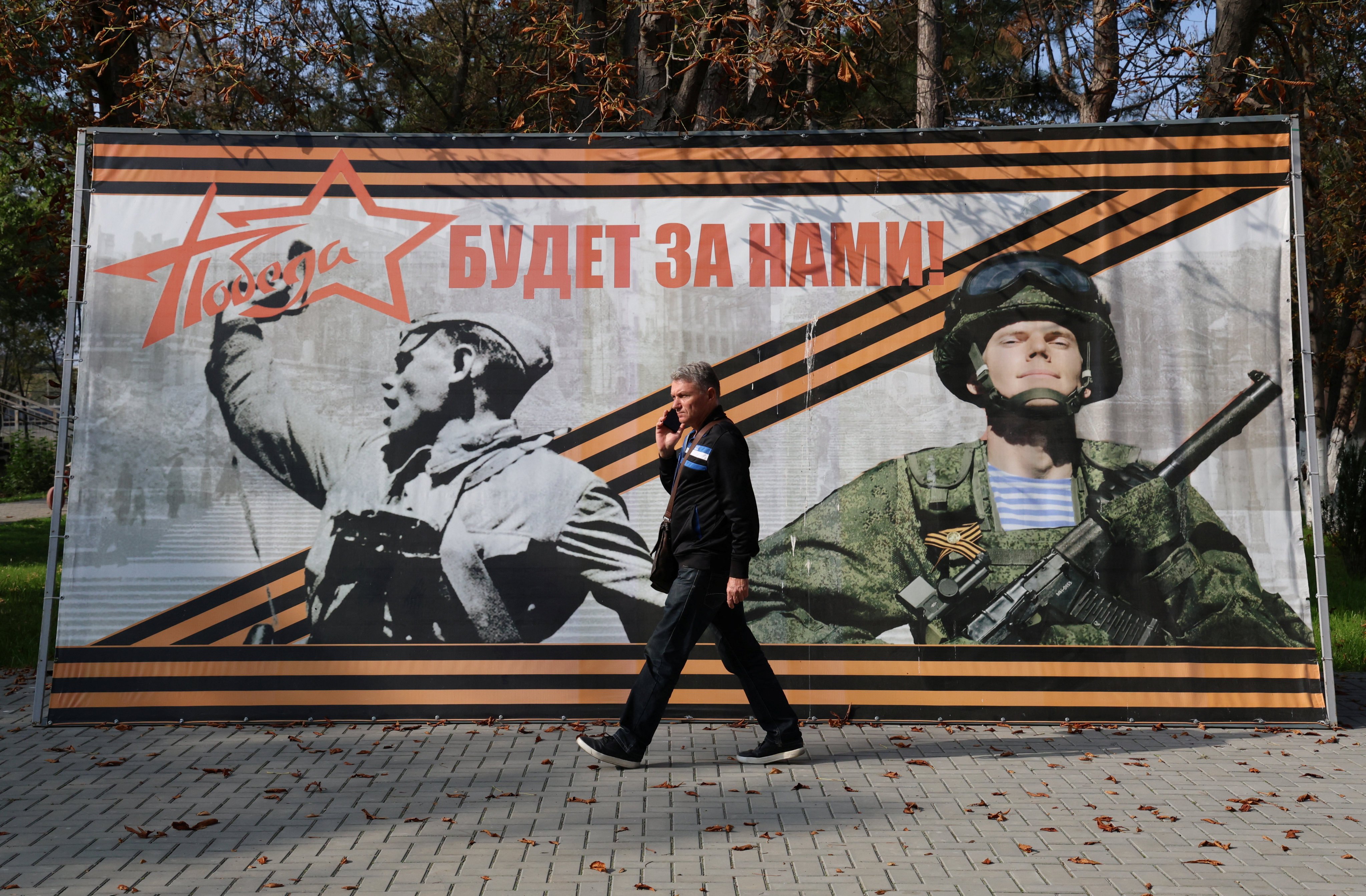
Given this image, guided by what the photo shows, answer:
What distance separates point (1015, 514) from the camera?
6234mm

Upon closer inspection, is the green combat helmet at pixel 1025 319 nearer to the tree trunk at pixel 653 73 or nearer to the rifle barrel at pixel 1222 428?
the rifle barrel at pixel 1222 428

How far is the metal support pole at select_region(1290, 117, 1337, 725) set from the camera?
5.88 meters

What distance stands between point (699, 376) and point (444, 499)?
1.79 m

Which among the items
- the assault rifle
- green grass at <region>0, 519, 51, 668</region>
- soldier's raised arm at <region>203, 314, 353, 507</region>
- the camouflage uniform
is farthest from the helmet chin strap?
green grass at <region>0, 519, 51, 668</region>

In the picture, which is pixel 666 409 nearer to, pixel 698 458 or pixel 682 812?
pixel 698 458

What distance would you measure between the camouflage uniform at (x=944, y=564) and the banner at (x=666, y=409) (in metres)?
0.02

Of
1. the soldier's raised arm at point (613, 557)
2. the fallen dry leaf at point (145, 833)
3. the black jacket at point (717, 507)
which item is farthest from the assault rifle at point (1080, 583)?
the fallen dry leaf at point (145, 833)

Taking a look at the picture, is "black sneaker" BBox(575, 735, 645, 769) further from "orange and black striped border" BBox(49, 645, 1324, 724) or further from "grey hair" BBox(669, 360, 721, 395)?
"grey hair" BBox(669, 360, 721, 395)

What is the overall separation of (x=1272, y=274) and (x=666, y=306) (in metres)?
→ 3.49

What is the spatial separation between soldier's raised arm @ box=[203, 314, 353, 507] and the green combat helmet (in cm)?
359

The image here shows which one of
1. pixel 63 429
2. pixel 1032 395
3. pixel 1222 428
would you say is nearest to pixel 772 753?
pixel 1032 395

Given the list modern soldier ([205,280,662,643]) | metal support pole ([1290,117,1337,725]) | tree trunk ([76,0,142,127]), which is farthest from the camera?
tree trunk ([76,0,142,127])

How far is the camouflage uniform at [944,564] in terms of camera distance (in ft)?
20.1

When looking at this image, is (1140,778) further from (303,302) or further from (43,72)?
(43,72)
